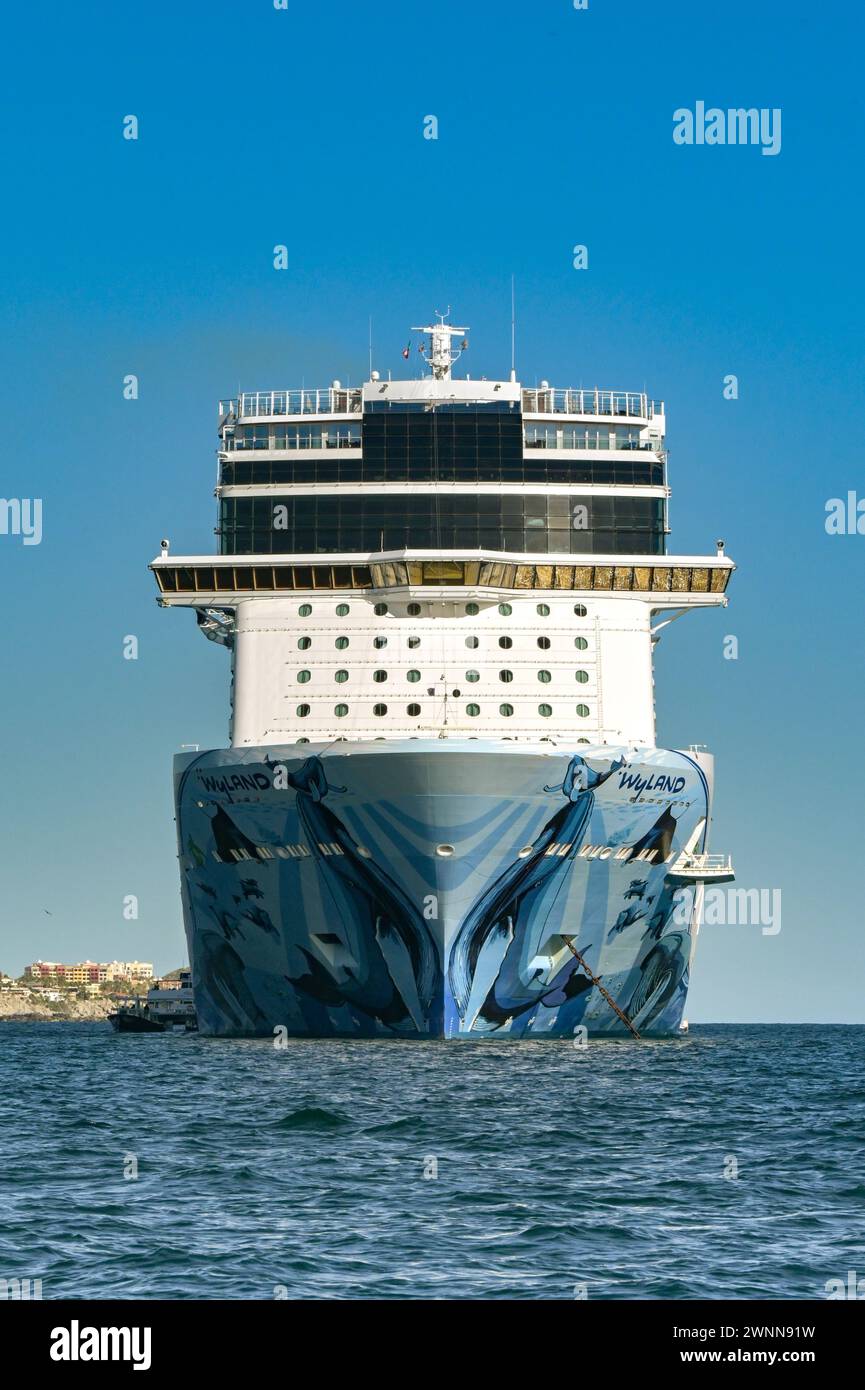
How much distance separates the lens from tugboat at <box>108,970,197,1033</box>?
99188mm

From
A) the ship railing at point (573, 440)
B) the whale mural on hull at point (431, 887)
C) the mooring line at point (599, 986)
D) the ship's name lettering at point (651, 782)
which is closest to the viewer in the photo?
the whale mural on hull at point (431, 887)

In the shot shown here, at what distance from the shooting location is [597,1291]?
14992 mm

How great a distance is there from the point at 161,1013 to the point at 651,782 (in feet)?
206

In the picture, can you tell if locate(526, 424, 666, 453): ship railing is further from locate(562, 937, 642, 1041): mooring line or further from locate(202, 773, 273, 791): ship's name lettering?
locate(562, 937, 642, 1041): mooring line

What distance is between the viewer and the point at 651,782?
4375cm

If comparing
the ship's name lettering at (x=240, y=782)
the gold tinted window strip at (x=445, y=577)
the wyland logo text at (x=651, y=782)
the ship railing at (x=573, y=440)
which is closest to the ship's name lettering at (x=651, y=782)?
the wyland logo text at (x=651, y=782)

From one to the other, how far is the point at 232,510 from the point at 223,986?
12.9 metres

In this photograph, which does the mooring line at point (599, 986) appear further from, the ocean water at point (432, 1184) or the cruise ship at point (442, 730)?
the ocean water at point (432, 1184)

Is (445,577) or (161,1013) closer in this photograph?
(445,577)

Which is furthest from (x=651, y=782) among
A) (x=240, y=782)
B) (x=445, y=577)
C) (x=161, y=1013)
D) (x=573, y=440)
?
(x=161, y=1013)

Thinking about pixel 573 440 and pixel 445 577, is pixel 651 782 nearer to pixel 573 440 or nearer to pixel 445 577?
pixel 445 577

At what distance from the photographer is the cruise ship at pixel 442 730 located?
134 feet

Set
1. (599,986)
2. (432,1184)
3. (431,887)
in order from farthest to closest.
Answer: (599,986) < (431,887) < (432,1184)

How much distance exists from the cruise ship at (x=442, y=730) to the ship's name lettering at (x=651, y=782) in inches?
3.9
